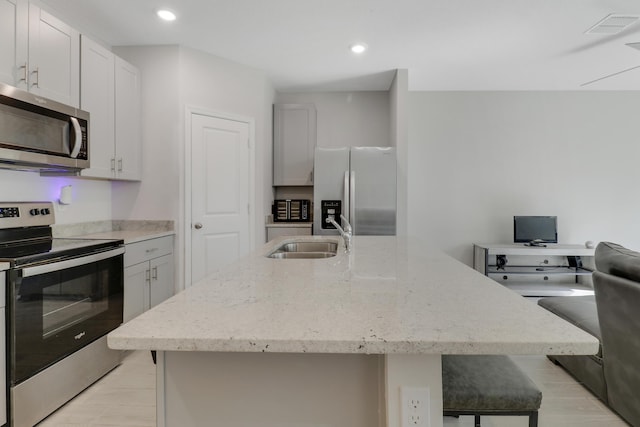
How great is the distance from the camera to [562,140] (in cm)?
464

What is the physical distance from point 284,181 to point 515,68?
293 cm

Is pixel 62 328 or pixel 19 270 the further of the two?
pixel 62 328

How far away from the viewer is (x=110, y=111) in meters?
2.79

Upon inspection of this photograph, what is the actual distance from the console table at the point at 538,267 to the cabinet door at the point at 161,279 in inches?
140

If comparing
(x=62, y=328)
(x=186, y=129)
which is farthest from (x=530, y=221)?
(x=62, y=328)

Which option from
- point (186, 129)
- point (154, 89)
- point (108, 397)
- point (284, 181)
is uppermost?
point (154, 89)

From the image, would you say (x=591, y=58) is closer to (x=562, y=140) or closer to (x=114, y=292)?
(x=562, y=140)

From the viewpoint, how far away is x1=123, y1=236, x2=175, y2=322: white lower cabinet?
2551 millimetres

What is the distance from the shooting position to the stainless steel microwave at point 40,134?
188cm

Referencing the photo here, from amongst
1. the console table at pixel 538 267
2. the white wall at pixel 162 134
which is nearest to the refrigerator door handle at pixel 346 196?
the white wall at pixel 162 134

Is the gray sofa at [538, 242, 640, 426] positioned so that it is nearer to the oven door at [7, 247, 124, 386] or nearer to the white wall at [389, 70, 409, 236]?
the white wall at [389, 70, 409, 236]

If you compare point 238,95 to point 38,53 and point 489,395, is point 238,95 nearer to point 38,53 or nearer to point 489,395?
point 38,53

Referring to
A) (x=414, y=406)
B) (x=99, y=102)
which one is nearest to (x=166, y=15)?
(x=99, y=102)

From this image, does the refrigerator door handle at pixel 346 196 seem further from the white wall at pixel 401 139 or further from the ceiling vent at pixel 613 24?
the ceiling vent at pixel 613 24
